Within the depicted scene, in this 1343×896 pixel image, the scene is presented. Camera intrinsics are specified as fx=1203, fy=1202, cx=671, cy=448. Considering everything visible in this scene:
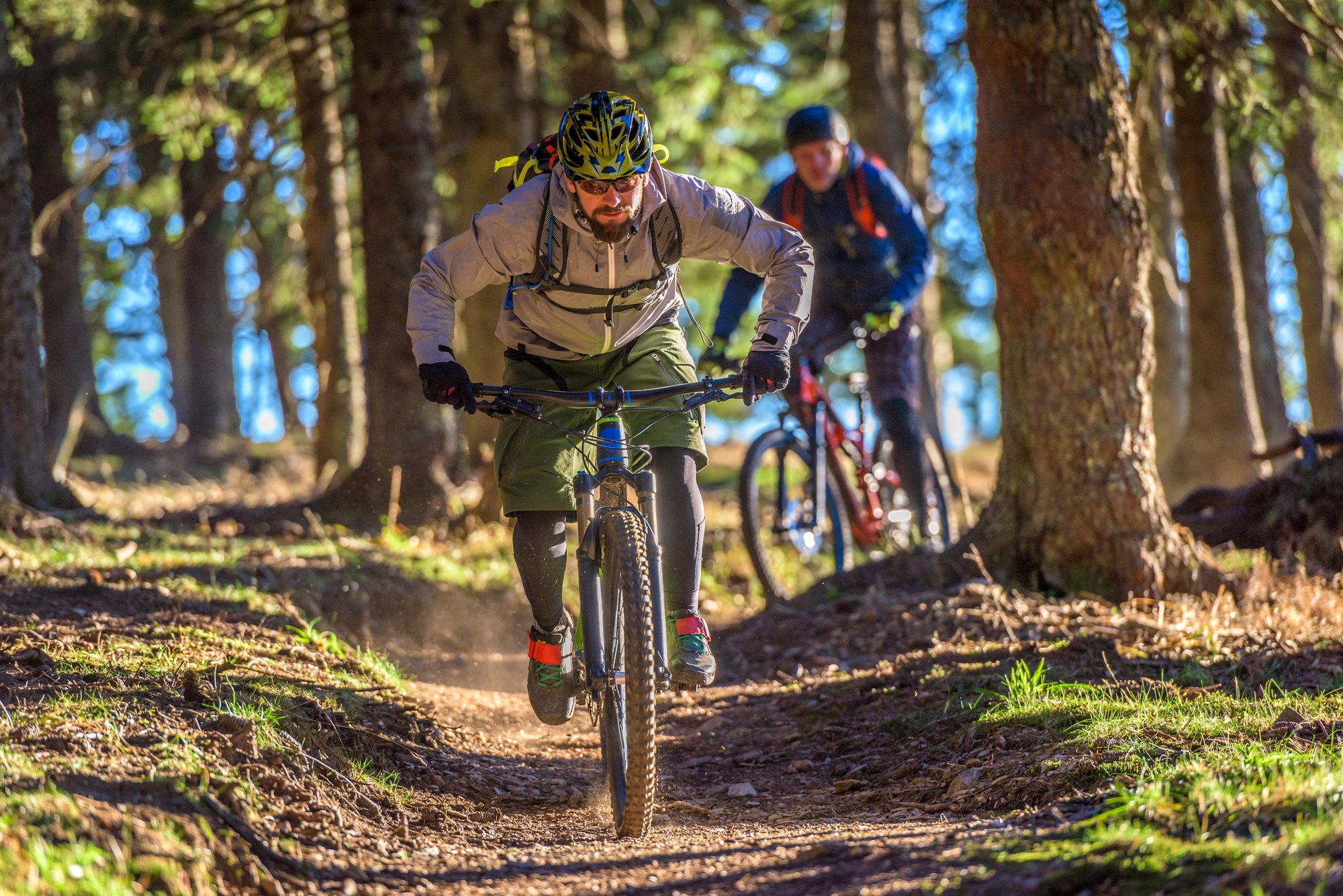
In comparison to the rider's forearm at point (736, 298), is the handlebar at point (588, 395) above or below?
below

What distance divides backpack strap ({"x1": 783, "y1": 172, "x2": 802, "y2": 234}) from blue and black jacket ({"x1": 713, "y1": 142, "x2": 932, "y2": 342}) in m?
0.01

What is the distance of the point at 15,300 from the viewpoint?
7.61 meters

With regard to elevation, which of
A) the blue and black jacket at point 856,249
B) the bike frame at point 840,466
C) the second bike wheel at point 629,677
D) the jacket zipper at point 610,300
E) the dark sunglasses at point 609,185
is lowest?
the second bike wheel at point 629,677

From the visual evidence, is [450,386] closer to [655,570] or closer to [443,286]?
[443,286]

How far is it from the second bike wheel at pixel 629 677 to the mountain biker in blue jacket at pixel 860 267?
3154 mm

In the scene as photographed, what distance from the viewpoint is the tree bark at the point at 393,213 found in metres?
8.81

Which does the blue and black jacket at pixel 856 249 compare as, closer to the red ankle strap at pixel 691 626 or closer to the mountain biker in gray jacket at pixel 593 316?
the mountain biker in gray jacket at pixel 593 316

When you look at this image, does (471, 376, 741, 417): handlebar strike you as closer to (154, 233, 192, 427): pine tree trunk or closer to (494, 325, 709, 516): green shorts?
(494, 325, 709, 516): green shorts

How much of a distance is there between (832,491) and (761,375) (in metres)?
3.81

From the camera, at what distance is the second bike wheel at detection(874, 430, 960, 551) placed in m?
8.11

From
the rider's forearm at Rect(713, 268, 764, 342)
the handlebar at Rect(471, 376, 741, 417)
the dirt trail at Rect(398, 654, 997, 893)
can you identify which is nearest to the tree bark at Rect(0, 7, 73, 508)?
the dirt trail at Rect(398, 654, 997, 893)

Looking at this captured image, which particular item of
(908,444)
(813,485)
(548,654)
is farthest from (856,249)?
(548,654)

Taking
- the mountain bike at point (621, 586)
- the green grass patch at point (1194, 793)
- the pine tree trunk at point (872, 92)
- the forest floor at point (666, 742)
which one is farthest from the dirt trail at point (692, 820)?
the pine tree trunk at point (872, 92)

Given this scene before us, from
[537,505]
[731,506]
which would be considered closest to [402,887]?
[537,505]
